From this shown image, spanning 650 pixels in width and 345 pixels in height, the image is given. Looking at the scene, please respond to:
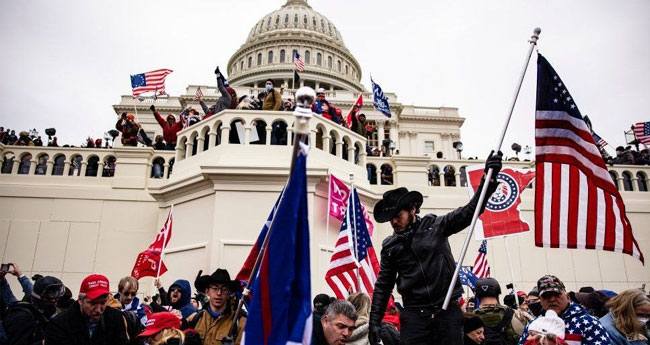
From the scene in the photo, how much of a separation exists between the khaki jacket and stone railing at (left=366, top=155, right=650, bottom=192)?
872cm

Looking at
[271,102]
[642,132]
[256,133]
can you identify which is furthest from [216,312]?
[642,132]

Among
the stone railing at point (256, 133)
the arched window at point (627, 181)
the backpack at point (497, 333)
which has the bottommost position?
the backpack at point (497, 333)

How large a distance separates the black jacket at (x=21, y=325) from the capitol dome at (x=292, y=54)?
2790 inches

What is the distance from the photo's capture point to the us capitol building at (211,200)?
1009 cm

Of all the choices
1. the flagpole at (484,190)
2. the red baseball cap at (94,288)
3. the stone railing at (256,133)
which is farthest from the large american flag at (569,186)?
the stone railing at (256,133)

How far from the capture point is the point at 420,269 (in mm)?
4262

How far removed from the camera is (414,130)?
63469mm

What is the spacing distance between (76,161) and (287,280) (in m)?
11.9

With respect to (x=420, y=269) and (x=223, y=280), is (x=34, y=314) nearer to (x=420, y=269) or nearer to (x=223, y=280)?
(x=223, y=280)

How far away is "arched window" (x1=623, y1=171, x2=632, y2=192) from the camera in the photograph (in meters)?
13.7

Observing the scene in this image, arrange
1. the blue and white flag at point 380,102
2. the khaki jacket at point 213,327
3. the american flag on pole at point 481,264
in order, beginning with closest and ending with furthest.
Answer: the khaki jacket at point 213,327, the american flag on pole at point 481,264, the blue and white flag at point 380,102

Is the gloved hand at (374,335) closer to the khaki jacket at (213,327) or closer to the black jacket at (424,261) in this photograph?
the black jacket at (424,261)

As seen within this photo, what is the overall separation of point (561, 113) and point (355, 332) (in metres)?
2.84

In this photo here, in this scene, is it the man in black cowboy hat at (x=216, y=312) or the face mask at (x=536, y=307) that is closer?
the man in black cowboy hat at (x=216, y=312)
